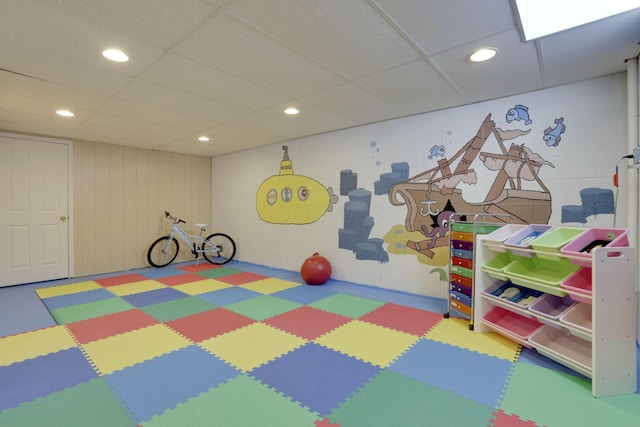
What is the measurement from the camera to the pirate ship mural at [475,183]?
3.24 m

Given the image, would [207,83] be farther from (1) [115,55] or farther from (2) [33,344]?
(2) [33,344]

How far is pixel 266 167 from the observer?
599cm

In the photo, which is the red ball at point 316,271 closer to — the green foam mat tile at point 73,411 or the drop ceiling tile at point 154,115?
the drop ceiling tile at point 154,115

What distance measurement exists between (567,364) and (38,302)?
18.5 feet

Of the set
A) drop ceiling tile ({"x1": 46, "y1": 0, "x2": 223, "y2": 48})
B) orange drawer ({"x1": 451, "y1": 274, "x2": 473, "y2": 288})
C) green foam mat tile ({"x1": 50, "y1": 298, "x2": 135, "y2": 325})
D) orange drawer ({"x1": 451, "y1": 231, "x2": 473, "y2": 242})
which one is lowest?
green foam mat tile ({"x1": 50, "y1": 298, "x2": 135, "y2": 325})

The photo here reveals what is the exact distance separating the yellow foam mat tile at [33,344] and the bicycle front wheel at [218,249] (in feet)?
11.7

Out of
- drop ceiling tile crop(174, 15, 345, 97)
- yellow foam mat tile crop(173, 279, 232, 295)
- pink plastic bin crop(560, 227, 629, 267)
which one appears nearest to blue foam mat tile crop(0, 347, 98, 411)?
yellow foam mat tile crop(173, 279, 232, 295)

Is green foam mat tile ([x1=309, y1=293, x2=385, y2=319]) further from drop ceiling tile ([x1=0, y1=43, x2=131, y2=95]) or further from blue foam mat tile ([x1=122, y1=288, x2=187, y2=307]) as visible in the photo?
drop ceiling tile ([x1=0, y1=43, x2=131, y2=95])

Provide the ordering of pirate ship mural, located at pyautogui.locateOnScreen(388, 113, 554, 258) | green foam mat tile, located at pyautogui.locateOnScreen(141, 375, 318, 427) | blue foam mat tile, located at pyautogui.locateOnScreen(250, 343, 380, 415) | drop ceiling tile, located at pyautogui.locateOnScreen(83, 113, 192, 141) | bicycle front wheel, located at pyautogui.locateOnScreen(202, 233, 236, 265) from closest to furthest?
green foam mat tile, located at pyautogui.locateOnScreen(141, 375, 318, 427) → blue foam mat tile, located at pyautogui.locateOnScreen(250, 343, 380, 415) → pirate ship mural, located at pyautogui.locateOnScreen(388, 113, 554, 258) → drop ceiling tile, located at pyautogui.locateOnScreen(83, 113, 192, 141) → bicycle front wheel, located at pyautogui.locateOnScreen(202, 233, 236, 265)

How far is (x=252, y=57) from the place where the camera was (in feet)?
8.01

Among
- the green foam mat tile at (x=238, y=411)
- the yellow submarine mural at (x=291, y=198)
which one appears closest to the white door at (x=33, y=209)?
the yellow submarine mural at (x=291, y=198)

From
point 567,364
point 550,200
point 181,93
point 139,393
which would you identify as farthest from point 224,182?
point 567,364

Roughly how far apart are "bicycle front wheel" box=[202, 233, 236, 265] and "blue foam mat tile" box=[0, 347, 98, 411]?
4008 mm

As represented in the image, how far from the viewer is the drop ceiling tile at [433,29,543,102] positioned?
230 centimetres
